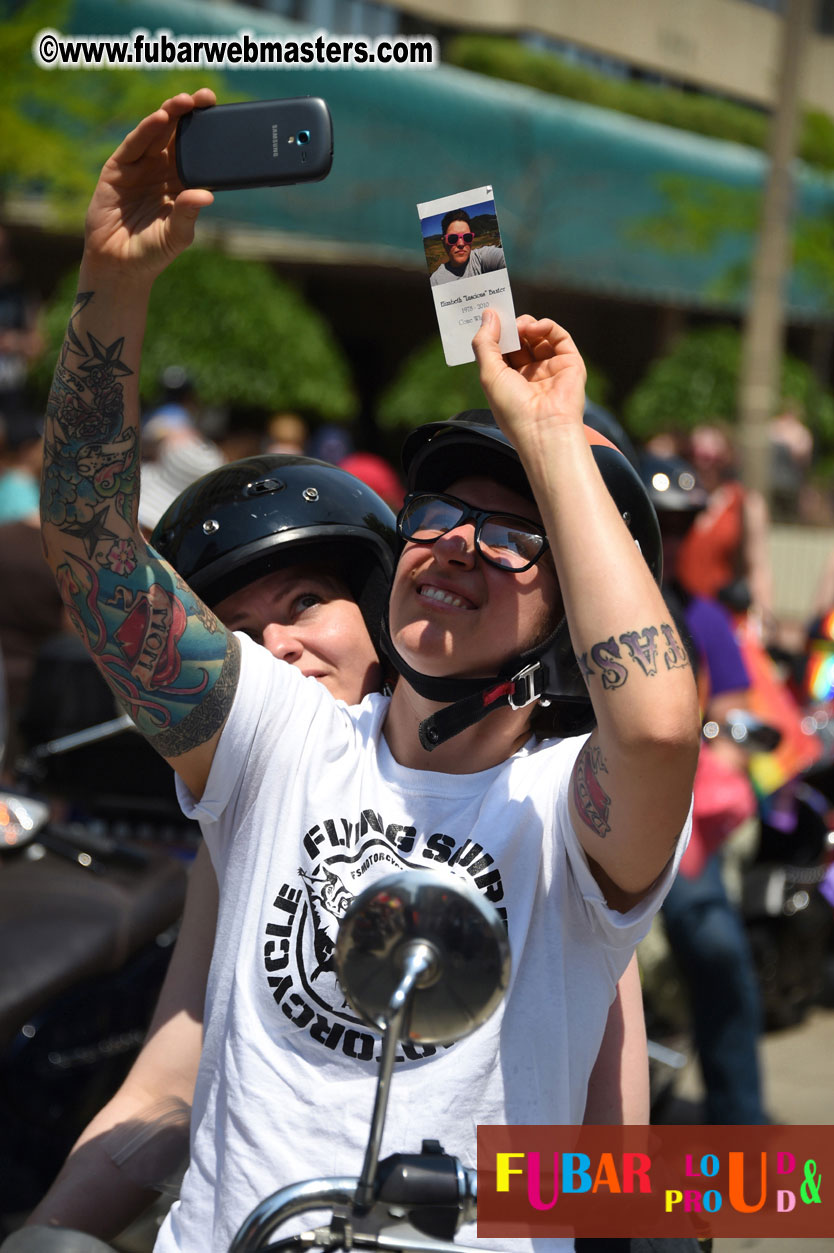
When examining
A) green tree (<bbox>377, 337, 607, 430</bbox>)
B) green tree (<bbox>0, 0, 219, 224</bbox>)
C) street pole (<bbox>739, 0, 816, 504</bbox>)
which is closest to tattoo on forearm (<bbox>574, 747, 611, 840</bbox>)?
street pole (<bbox>739, 0, 816, 504</bbox>)

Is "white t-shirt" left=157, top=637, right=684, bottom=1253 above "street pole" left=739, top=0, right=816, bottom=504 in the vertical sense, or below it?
below

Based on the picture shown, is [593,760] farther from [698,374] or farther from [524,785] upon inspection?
[698,374]

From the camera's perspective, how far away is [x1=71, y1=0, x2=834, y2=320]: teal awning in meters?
19.6

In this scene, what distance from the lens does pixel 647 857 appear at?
1665mm

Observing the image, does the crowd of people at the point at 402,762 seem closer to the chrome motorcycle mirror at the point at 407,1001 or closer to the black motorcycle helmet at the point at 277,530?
the chrome motorcycle mirror at the point at 407,1001

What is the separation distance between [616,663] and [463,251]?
0.60 metres

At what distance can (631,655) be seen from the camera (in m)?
1.60

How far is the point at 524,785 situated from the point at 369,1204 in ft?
2.28

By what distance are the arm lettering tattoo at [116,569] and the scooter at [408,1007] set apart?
0.58 metres

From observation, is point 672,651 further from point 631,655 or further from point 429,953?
point 429,953

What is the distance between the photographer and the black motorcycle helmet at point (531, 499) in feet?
6.21

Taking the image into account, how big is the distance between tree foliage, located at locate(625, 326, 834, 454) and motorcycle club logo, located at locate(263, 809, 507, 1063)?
1930 cm

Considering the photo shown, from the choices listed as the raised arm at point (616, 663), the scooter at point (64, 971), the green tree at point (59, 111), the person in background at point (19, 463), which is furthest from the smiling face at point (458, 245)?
the green tree at point (59, 111)

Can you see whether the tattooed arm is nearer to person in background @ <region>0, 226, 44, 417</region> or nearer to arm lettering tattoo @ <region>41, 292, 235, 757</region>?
arm lettering tattoo @ <region>41, 292, 235, 757</region>
